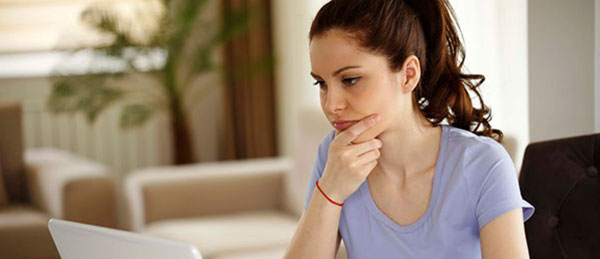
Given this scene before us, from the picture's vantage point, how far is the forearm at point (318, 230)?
1.48m

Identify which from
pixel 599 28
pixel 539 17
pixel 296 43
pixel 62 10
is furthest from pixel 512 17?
pixel 62 10

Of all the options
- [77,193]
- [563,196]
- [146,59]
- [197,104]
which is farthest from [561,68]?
[197,104]

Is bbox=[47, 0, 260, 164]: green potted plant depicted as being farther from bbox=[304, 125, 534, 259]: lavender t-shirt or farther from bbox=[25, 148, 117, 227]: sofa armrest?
bbox=[304, 125, 534, 259]: lavender t-shirt

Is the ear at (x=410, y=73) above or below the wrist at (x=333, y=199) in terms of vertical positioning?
above

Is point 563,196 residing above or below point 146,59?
below

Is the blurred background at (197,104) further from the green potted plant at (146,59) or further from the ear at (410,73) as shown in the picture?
the ear at (410,73)

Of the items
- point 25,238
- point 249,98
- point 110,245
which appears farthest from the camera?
point 249,98

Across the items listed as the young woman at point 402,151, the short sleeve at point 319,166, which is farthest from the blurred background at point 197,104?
the short sleeve at point 319,166

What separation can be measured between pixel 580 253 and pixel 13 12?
412cm

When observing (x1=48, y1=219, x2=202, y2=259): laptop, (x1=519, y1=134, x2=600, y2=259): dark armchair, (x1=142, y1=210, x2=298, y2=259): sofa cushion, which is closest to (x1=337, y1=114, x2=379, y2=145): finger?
(x1=519, y1=134, x2=600, y2=259): dark armchair

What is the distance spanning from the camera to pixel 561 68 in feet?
6.01

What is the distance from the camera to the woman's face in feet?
4.48

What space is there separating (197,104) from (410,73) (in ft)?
12.2

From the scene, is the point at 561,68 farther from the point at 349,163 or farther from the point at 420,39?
the point at 349,163
